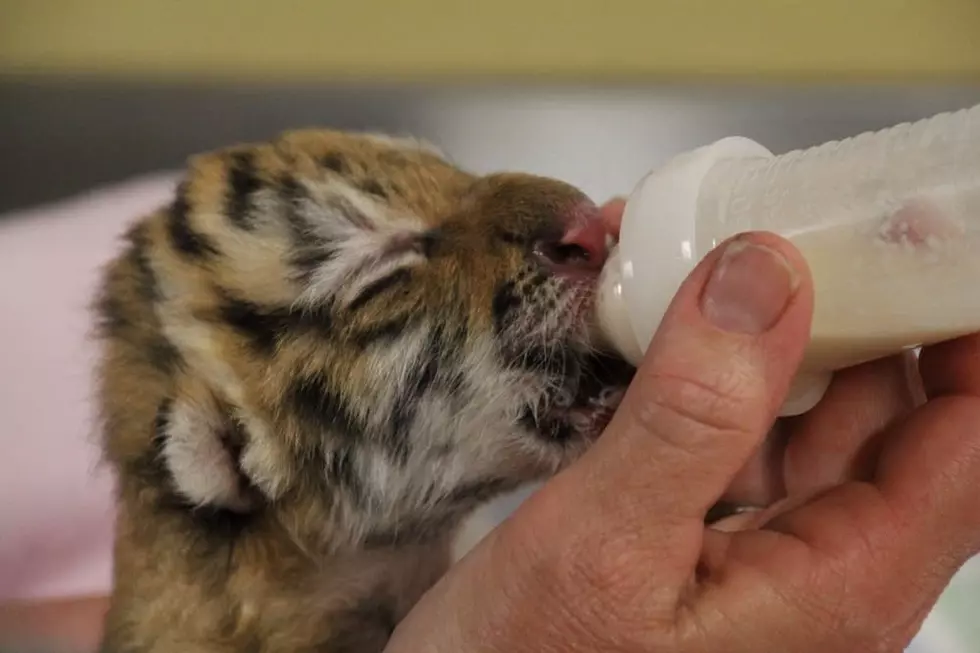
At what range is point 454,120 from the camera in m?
1.64

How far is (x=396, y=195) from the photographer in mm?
919

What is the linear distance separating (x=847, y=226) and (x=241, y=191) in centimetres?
56

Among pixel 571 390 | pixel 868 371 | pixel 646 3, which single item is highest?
pixel 646 3

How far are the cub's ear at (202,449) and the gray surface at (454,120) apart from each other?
0.83m

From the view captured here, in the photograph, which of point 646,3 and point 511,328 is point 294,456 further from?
point 646,3

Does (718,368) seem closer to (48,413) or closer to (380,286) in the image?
(380,286)

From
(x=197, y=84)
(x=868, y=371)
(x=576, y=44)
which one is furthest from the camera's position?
(x=576, y=44)

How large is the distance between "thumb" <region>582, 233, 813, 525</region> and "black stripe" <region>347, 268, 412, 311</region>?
0.35 metres

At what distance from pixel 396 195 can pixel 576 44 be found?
0.97 meters

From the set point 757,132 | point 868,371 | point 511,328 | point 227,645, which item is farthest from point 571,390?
point 757,132

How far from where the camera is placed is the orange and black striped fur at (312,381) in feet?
2.78

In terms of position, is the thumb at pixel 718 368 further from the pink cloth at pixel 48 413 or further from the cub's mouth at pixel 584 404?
the pink cloth at pixel 48 413

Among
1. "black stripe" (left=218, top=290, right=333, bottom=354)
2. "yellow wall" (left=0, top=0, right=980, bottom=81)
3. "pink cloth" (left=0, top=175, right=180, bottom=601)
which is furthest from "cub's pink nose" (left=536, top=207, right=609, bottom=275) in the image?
"yellow wall" (left=0, top=0, right=980, bottom=81)

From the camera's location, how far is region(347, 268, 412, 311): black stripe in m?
0.87
